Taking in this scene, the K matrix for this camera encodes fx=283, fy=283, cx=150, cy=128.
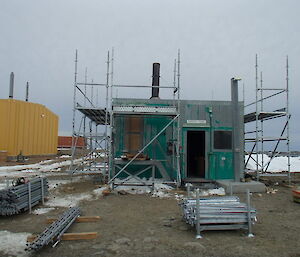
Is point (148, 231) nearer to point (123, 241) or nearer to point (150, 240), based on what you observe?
point (150, 240)

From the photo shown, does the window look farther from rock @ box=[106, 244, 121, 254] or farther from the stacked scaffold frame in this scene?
rock @ box=[106, 244, 121, 254]

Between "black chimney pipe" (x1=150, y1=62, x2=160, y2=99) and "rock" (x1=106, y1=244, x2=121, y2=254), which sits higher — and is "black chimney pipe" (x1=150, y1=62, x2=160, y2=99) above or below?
above

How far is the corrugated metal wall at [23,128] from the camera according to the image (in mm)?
27734

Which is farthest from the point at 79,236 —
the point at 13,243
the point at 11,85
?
the point at 11,85

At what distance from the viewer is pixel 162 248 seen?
546 centimetres

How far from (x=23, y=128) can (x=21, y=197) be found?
23277mm

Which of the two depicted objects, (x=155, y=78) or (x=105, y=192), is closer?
(x=105, y=192)

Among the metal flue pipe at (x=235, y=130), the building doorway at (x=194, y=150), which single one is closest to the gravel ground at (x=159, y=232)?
the metal flue pipe at (x=235, y=130)

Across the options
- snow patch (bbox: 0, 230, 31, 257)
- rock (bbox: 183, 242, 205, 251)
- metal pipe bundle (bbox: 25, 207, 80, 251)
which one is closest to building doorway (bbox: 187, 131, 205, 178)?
metal pipe bundle (bbox: 25, 207, 80, 251)

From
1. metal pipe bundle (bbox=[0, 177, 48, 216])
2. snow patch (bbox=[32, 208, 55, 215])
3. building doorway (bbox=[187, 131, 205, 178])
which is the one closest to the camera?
metal pipe bundle (bbox=[0, 177, 48, 216])

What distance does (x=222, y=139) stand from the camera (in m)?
13.5

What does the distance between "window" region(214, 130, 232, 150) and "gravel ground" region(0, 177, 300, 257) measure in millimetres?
4057

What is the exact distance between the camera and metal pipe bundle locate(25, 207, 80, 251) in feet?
16.7

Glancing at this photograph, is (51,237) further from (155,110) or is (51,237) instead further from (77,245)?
(155,110)
